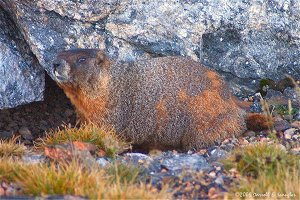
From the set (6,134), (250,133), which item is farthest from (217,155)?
(6,134)

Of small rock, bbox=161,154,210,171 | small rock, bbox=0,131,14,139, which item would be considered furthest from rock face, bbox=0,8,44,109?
small rock, bbox=161,154,210,171

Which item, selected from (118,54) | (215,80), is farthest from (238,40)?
(118,54)

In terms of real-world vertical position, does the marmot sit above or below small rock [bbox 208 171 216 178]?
above

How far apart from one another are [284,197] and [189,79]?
3490 millimetres

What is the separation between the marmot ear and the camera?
355 inches

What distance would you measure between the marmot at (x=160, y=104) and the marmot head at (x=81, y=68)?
0.01 metres

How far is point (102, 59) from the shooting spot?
908 centimetres

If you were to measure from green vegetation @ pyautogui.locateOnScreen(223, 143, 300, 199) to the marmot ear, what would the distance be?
2.59 metres

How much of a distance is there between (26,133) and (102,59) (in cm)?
212

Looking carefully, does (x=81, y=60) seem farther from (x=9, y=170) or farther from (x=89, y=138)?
(x=9, y=170)

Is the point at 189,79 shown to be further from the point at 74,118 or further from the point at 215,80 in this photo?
the point at 74,118

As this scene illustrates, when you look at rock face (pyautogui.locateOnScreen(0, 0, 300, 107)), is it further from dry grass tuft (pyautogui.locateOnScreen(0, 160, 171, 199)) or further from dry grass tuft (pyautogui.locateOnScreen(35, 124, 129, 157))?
dry grass tuft (pyautogui.locateOnScreen(0, 160, 171, 199))

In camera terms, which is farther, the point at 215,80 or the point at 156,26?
the point at 156,26

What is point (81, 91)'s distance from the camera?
907cm
